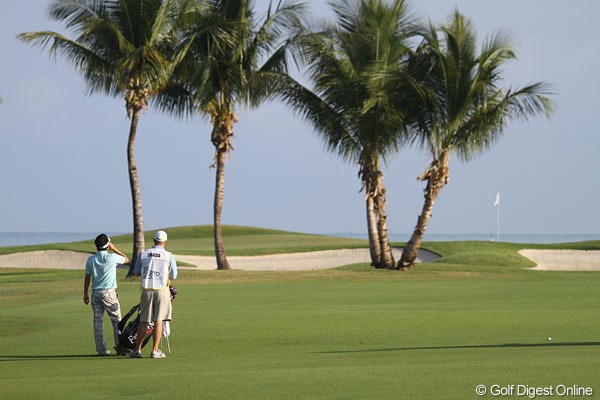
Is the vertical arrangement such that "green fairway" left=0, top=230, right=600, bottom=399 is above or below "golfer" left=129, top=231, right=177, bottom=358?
below

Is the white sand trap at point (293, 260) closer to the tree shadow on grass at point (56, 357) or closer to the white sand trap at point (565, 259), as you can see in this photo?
the white sand trap at point (565, 259)

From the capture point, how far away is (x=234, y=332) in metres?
16.0

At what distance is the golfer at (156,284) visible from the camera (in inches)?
515

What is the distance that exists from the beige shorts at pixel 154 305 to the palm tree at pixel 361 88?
2398 cm

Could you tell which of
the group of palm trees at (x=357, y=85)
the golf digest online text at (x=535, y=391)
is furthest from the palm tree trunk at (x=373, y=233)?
the golf digest online text at (x=535, y=391)

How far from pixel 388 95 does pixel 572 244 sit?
2057 cm

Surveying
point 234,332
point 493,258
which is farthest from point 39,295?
point 493,258

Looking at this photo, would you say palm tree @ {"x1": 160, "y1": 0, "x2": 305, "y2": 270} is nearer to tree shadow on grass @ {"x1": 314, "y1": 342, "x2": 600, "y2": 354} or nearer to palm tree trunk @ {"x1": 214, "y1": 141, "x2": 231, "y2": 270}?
palm tree trunk @ {"x1": 214, "y1": 141, "x2": 231, "y2": 270}

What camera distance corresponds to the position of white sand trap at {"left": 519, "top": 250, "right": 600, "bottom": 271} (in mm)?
47719

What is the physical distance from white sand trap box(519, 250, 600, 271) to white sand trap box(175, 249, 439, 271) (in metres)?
5.11

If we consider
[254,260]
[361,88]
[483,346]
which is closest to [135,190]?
[361,88]

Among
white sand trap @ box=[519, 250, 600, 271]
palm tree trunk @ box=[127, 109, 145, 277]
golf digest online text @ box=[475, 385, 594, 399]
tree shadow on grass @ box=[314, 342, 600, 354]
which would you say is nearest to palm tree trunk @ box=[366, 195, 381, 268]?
palm tree trunk @ box=[127, 109, 145, 277]

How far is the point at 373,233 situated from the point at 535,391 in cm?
3040

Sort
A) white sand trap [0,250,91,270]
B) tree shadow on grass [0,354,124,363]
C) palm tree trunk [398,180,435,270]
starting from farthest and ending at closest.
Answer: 1. white sand trap [0,250,91,270]
2. palm tree trunk [398,180,435,270]
3. tree shadow on grass [0,354,124,363]
